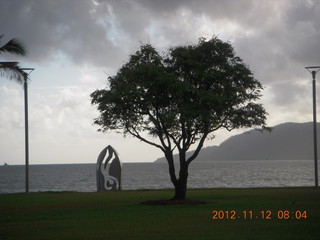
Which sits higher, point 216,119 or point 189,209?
point 216,119

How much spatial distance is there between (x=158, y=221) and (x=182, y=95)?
10132 millimetres

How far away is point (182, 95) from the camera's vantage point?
29.9 m

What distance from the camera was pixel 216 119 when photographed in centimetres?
2947

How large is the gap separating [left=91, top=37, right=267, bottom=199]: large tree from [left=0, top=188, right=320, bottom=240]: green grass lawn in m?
4.22

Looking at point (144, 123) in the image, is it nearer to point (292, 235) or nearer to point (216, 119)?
point (216, 119)

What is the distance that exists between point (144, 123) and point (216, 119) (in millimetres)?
4173

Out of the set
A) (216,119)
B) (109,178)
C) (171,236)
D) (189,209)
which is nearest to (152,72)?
(216,119)

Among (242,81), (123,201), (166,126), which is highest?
(242,81)
